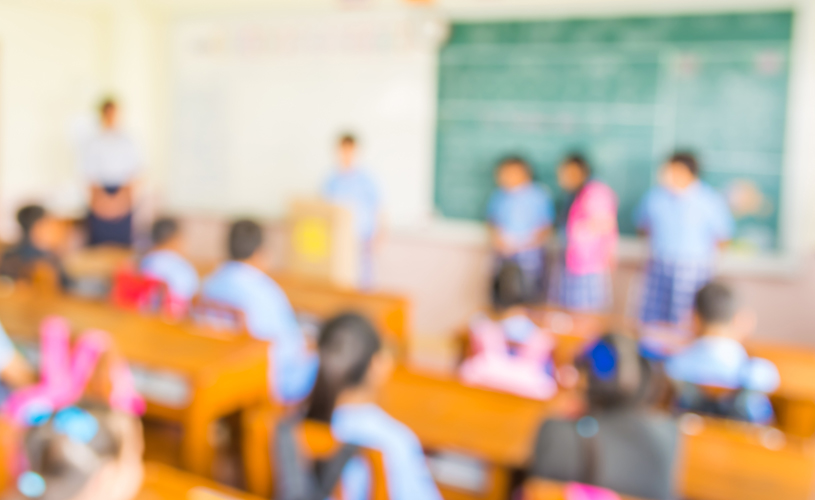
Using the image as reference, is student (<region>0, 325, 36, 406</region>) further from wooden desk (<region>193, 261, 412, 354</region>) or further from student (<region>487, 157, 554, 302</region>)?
student (<region>487, 157, 554, 302</region>)

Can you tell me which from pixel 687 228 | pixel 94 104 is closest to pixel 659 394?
pixel 687 228

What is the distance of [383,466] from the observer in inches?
Answer: 60.4

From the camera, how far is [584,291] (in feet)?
15.3

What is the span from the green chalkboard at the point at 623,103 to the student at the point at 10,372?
3.46 m

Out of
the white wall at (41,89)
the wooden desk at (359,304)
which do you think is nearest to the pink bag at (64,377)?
the wooden desk at (359,304)

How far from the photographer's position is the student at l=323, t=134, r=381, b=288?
17.4ft

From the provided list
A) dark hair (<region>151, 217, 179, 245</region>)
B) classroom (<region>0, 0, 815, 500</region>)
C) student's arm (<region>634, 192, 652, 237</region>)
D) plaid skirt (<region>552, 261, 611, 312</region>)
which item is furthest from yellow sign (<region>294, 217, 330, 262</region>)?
student's arm (<region>634, 192, 652, 237</region>)

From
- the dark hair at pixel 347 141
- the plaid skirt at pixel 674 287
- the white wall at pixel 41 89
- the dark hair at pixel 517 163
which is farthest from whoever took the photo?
the white wall at pixel 41 89

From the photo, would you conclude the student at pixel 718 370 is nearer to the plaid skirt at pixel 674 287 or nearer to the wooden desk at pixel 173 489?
the wooden desk at pixel 173 489

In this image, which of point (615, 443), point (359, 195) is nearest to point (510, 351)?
point (615, 443)

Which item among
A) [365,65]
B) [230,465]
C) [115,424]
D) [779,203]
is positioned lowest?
[230,465]

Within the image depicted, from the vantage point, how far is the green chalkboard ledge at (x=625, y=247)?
4348 mm

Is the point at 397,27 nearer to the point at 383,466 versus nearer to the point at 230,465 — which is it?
the point at 230,465

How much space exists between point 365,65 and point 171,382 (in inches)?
141
